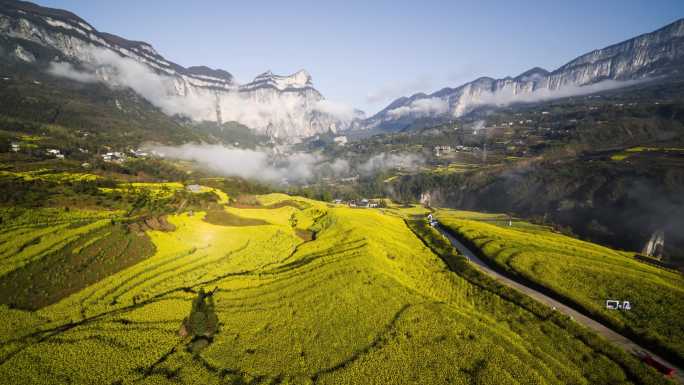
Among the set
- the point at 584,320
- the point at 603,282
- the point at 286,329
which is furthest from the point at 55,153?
the point at 603,282

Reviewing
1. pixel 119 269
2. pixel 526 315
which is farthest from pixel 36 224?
pixel 526 315

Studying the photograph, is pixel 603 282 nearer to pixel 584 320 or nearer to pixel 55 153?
pixel 584 320

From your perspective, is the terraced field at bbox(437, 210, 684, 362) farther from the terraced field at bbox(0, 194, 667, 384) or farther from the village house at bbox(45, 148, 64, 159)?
the village house at bbox(45, 148, 64, 159)

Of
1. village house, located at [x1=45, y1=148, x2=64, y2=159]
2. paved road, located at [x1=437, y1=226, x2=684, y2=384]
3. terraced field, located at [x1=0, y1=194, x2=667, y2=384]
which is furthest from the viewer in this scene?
village house, located at [x1=45, y1=148, x2=64, y2=159]

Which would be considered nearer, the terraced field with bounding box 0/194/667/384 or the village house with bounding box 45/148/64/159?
the terraced field with bounding box 0/194/667/384

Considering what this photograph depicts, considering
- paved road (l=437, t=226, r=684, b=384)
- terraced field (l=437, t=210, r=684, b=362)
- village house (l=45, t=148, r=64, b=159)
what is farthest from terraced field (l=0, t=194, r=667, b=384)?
village house (l=45, t=148, r=64, b=159)

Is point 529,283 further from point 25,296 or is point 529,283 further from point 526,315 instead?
point 25,296

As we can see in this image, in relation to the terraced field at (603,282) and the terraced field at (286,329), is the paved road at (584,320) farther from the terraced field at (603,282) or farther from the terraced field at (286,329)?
the terraced field at (286,329)
